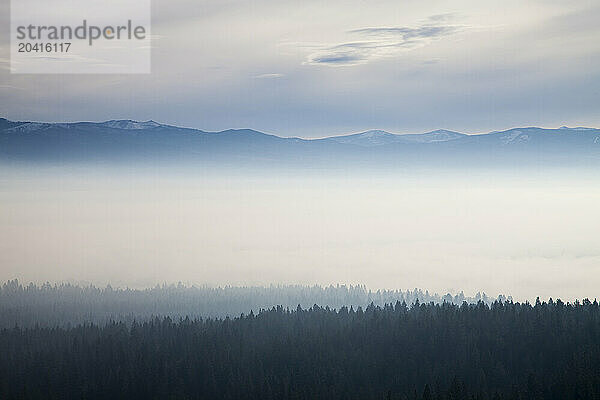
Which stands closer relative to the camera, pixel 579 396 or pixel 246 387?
pixel 579 396

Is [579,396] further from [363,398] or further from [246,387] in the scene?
[246,387]

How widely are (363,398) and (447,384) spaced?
23006 mm

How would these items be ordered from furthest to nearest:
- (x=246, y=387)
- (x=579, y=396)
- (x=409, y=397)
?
(x=246, y=387) < (x=409, y=397) < (x=579, y=396)

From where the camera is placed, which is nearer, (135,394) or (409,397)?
(409,397)

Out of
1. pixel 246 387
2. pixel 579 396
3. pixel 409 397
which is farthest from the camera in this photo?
pixel 246 387

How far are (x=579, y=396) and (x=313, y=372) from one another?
67.4m

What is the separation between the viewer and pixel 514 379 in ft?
609

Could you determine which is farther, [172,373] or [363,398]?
[172,373]

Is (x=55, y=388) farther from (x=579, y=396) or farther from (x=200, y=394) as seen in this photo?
(x=579, y=396)

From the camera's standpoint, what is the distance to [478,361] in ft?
641

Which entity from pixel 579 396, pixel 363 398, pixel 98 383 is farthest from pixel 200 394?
pixel 579 396

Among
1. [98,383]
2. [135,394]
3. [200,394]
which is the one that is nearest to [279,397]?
[200,394]

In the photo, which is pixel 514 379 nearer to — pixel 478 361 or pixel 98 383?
pixel 478 361

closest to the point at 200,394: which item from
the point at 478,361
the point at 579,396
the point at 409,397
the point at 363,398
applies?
the point at 363,398
